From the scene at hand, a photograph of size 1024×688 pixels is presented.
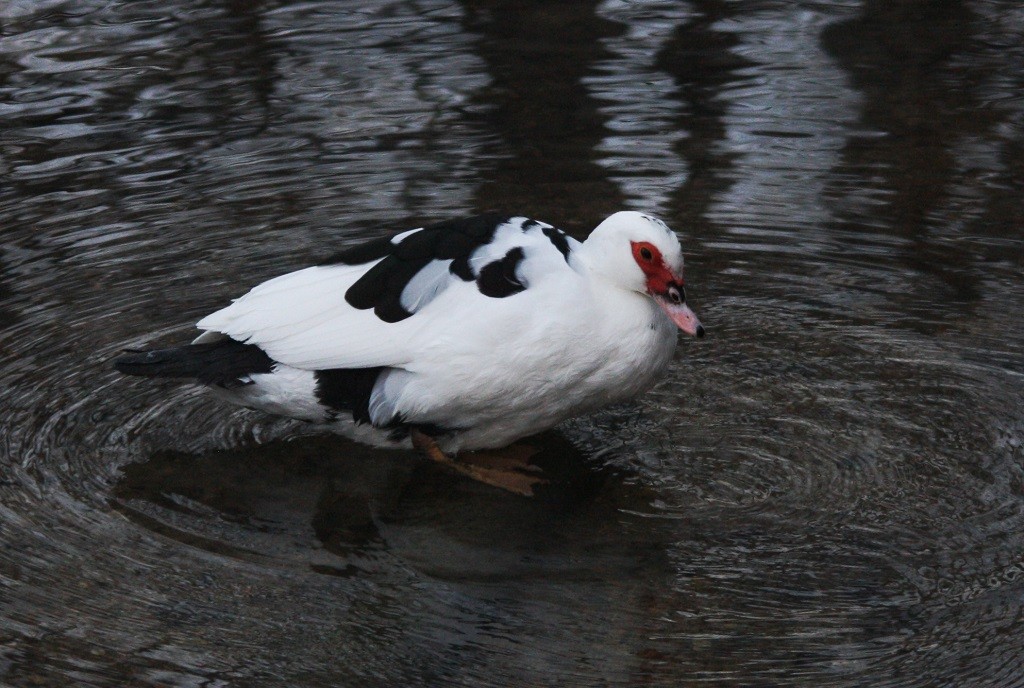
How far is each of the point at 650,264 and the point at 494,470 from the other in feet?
3.04

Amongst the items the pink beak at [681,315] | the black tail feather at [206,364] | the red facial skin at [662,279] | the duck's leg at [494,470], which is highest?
the red facial skin at [662,279]

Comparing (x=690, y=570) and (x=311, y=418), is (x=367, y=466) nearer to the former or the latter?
(x=311, y=418)

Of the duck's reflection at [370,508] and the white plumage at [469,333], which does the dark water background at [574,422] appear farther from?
the white plumage at [469,333]

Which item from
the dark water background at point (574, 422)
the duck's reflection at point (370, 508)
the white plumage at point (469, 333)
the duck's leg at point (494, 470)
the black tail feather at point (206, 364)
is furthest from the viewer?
the duck's leg at point (494, 470)

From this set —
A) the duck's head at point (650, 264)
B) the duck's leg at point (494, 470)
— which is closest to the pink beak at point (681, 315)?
the duck's head at point (650, 264)

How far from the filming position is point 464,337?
4.38m

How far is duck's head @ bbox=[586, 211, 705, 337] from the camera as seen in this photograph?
176 inches

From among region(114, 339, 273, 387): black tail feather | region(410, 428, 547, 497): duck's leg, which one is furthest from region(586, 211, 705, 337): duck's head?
region(114, 339, 273, 387): black tail feather

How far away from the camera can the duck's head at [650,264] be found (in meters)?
4.46

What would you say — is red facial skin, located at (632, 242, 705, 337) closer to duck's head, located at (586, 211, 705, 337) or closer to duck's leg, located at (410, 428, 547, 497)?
duck's head, located at (586, 211, 705, 337)

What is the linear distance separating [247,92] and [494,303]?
4.53 m

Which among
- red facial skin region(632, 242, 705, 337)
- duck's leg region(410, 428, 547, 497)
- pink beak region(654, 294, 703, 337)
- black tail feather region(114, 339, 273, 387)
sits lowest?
duck's leg region(410, 428, 547, 497)

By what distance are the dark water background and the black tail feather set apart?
369 millimetres

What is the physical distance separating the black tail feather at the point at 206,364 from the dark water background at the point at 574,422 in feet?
1.21
